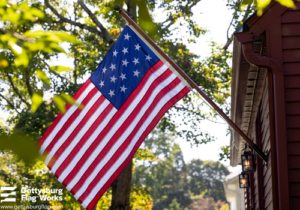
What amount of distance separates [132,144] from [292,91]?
2.35 metres

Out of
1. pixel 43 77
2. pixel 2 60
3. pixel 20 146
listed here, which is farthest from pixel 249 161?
pixel 20 146

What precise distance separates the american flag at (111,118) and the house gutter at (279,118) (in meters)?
1.25

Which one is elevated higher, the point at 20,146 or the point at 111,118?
the point at 111,118

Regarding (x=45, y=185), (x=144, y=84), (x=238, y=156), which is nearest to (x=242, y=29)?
(x=144, y=84)

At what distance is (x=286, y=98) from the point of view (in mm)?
3752

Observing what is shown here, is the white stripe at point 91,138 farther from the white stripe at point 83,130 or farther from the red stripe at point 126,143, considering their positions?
the red stripe at point 126,143

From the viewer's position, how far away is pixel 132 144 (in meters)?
4.90

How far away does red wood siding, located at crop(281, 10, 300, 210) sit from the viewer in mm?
3530

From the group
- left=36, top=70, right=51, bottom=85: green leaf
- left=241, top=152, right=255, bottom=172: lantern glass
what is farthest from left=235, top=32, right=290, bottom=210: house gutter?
left=36, top=70, right=51, bottom=85: green leaf

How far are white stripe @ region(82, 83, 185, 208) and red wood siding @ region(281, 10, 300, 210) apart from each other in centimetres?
159

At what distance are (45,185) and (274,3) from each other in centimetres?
1192

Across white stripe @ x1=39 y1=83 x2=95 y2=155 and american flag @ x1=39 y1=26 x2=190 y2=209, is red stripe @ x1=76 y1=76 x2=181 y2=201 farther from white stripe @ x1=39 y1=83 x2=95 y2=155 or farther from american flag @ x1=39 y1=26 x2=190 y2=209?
white stripe @ x1=39 y1=83 x2=95 y2=155

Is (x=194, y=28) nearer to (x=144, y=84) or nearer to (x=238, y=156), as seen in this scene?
(x=238, y=156)

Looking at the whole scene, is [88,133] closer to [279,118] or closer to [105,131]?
[105,131]
